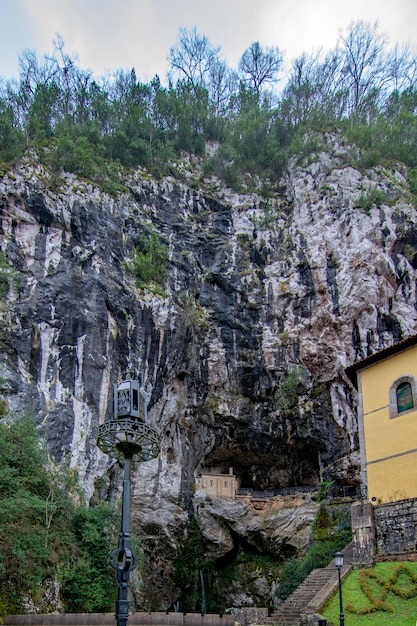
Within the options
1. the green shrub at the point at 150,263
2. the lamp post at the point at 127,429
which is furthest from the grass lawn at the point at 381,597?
the green shrub at the point at 150,263

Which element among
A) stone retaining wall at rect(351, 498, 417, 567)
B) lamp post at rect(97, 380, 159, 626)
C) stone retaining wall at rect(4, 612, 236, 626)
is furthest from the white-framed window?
lamp post at rect(97, 380, 159, 626)

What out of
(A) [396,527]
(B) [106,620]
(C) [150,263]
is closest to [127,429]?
(B) [106,620]

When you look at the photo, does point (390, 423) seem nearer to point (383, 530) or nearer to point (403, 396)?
point (403, 396)

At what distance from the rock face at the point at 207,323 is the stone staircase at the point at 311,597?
36.1ft

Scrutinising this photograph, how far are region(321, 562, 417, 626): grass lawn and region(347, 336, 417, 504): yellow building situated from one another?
8.80 feet

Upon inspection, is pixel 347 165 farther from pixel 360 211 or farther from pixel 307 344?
pixel 307 344

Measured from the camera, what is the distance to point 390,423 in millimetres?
21203

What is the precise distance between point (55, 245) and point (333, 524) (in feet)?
67.9

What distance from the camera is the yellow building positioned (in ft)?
65.9

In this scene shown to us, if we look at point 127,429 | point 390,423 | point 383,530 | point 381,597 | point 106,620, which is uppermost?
point 390,423

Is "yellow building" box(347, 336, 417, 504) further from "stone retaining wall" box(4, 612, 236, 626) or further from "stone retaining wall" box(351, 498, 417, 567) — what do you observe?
"stone retaining wall" box(4, 612, 236, 626)

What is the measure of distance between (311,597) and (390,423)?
22.4ft

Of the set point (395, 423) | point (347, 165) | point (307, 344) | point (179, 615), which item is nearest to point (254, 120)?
point (347, 165)

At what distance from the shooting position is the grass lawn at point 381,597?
16.1 metres
